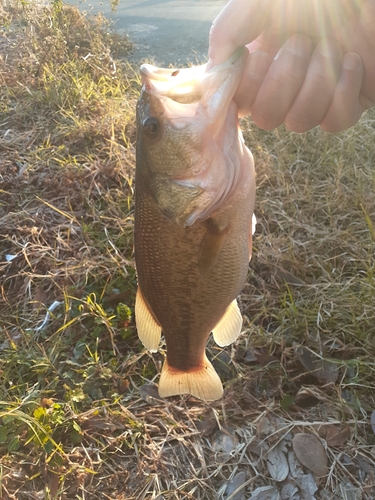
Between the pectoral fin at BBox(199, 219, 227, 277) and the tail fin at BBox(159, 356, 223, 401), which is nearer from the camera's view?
the pectoral fin at BBox(199, 219, 227, 277)

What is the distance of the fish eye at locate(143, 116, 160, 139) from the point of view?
5.04 ft

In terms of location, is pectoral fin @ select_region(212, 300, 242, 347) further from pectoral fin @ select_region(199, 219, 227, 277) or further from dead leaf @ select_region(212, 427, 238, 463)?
dead leaf @ select_region(212, 427, 238, 463)

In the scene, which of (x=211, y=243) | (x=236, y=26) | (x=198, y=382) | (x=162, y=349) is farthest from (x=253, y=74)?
(x=162, y=349)

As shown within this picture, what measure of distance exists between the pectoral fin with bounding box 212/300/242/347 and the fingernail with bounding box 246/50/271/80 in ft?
2.98

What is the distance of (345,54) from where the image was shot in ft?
5.57

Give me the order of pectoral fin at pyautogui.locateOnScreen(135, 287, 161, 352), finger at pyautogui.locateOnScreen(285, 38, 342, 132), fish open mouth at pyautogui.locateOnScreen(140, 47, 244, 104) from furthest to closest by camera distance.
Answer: pectoral fin at pyautogui.locateOnScreen(135, 287, 161, 352) → finger at pyautogui.locateOnScreen(285, 38, 342, 132) → fish open mouth at pyautogui.locateOnScreen(140, 47, 244, 104)

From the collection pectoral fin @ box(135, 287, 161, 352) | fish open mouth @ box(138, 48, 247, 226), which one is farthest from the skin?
pectoral fin @ box(135, 287, 161, 352)

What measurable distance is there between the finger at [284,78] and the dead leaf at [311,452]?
1.52m

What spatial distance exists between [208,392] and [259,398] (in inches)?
21.1

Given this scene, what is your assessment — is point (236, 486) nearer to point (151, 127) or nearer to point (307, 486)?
point (307, 486)

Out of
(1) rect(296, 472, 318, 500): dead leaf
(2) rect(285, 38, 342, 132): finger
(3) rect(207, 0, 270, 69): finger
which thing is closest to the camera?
(3) rect(207, 0, 270, 69): finger

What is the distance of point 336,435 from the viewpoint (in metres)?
2.18

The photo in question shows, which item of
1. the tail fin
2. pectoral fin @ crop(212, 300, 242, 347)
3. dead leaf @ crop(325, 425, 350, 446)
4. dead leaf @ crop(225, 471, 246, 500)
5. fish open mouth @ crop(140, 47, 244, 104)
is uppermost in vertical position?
fish open mouth @ crop(140, 47, 244, 104)

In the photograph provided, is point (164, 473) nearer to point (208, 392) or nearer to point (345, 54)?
point (208, 392)
